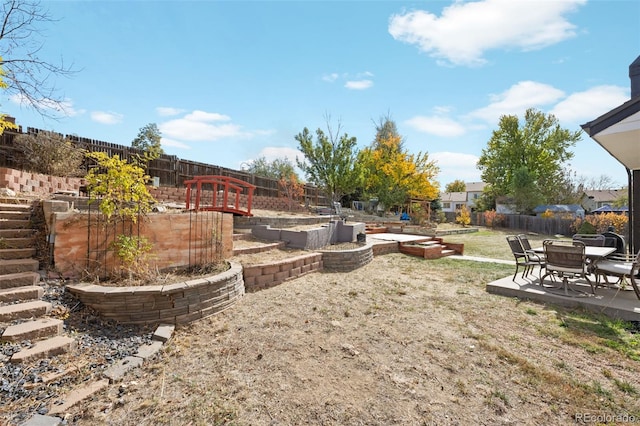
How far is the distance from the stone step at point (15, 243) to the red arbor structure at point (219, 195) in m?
3.47

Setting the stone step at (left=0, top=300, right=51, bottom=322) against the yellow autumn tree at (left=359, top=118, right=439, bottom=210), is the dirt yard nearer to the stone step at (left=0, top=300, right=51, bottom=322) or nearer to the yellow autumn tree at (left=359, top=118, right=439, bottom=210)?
the stone step at (left=0, top=300, right=51, bottom=322)

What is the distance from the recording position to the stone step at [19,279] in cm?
325

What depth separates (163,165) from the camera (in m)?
12.4

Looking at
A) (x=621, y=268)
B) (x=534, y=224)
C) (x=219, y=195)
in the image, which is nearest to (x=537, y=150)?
(x=534, y=224)

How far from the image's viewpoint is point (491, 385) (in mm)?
2621

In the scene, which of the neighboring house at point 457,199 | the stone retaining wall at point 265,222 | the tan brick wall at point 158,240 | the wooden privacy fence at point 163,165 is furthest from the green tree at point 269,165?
the neighboring house at point 457,199

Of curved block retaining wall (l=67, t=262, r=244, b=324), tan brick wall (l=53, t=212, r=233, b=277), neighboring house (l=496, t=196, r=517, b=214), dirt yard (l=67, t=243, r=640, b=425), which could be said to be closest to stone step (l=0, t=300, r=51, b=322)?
curved block retaining wall (l=67, t=262, r=244, b=324)

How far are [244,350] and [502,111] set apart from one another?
39805mm

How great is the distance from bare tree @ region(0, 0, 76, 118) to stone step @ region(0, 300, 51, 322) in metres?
6.25

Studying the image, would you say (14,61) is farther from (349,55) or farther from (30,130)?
(349,55)

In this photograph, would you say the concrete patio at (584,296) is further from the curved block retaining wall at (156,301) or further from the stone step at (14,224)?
the stone step at (14,224)

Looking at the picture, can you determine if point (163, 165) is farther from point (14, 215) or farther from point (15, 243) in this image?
Result: point (15, 243)

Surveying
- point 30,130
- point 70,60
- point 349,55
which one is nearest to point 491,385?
point 70,60

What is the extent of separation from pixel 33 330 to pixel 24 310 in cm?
39
